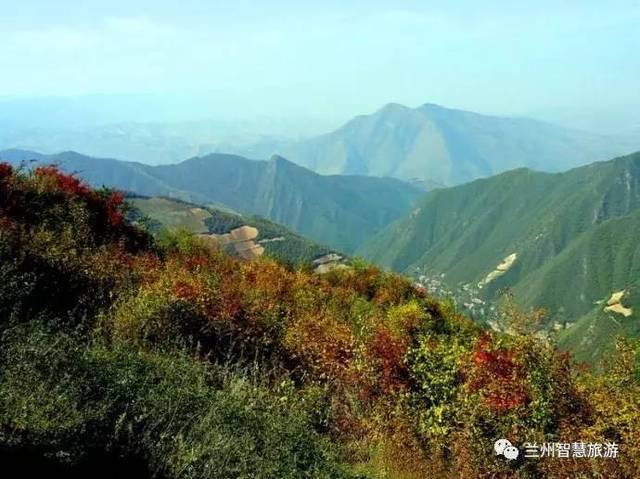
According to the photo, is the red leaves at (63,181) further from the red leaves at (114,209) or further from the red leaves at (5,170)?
the red leaves at (5,170)

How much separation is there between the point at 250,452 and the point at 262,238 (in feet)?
600

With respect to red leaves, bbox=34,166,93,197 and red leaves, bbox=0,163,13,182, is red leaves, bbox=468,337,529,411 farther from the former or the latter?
red leaves, bbox=34,166,93,197

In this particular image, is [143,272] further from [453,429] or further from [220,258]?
[220,258]

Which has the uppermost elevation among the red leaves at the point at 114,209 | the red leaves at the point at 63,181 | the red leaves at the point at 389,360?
the red leaves at the point at 63,181

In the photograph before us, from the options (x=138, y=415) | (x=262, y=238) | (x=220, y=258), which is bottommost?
(x=262, y=238)

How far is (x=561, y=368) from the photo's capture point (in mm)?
9906

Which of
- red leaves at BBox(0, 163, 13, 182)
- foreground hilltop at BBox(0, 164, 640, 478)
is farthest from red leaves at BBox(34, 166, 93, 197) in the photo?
foreground hilltop at BBox(0, 164, 640, 478)

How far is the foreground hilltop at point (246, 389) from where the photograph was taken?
22.3ft

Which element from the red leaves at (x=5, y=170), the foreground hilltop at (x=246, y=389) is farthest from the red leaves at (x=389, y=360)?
the red leaves at (x=5, y=170)

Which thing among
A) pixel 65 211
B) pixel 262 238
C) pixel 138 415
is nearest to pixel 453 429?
pixel 138 415

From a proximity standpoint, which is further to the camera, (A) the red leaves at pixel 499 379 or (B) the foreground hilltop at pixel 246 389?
(A) the red leaves at pixel 499 379

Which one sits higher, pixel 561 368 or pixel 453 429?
pixel 561 368

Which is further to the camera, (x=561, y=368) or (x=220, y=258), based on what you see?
(x=220, y=258)

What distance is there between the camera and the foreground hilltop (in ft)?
22.3
